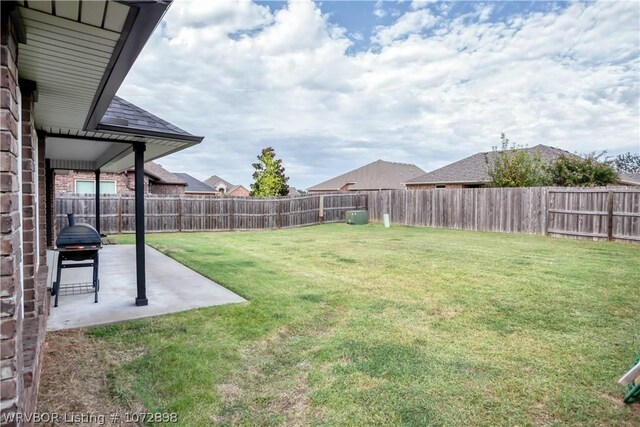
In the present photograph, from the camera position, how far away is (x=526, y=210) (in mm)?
14570

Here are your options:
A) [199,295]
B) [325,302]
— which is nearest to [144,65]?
[199,295]

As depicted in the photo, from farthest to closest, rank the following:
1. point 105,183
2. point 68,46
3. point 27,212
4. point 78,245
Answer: point 105,183
point 78,245
point 27,212
point 68,46

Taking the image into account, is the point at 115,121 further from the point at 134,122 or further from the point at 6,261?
the point at 6,261

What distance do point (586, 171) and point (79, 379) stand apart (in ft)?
61.0

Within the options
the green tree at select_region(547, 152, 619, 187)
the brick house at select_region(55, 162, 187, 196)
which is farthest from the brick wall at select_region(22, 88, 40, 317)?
the green tree at select_region(547, 152, 619, 187)

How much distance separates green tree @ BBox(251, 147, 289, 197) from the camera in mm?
30828

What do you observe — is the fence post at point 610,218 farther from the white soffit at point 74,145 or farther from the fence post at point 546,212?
the white soffit at point 74,145

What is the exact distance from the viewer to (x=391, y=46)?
15.1 metres

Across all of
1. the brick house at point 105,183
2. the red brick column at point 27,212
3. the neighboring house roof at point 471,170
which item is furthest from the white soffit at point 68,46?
the neighboring house roof at point 471,170

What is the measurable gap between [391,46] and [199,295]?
43.3 feet

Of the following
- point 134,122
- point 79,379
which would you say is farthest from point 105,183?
point 79,379

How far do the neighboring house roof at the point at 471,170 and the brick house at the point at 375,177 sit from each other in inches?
407

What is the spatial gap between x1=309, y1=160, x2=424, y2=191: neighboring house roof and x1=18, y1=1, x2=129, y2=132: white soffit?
34831 mm

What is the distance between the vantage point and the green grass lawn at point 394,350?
2.77m
